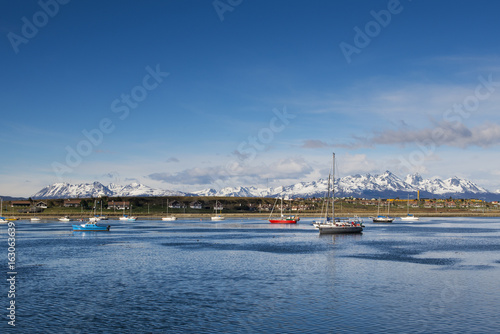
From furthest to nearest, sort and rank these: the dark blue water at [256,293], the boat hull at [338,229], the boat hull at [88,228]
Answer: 1. the boat hull at [88,228]
2. the boat hull at [338,229]
3. the dark blue water at [256,293]

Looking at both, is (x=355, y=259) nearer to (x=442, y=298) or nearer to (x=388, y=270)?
(x=388, y=270)

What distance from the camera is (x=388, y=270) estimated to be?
54625 mm

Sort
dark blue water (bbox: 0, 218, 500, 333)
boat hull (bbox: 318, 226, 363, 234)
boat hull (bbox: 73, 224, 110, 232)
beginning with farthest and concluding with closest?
boat hull (bbox: 73, 224, 110, 232) < boat hull (bbox: 318, 226, 363, 234) < dark blue water (bbox: 0, 218, 500, 333)

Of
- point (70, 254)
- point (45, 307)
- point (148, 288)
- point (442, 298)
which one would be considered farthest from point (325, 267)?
point (70, 254)

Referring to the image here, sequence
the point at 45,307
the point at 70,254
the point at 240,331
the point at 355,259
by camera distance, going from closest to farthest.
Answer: the point at 240,331 → the point at 45,307 → the point at 355,259 → the point at 70,254

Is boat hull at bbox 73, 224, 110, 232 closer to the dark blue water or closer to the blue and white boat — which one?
the blue and white boat

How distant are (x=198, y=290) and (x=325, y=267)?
20801mm

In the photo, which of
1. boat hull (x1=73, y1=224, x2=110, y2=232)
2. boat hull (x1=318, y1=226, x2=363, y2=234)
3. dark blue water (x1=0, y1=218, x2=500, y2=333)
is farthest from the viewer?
boat hull (x1=73, y1=224, x2=110, y2=232)

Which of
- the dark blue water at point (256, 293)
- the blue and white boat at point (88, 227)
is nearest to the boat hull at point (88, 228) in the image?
the blue and white boat at point (88, 227)

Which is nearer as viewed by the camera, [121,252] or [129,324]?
[129,324]

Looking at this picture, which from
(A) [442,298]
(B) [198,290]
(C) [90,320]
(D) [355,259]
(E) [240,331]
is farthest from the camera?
(D) [355,259]

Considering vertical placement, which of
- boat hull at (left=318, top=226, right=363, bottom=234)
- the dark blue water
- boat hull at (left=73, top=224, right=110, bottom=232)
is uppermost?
boat hull at (left=318, top=226, right=363, bottom=234)

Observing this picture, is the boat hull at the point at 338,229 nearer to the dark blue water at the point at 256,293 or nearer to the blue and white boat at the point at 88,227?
the dark blue water at the point at 256,293

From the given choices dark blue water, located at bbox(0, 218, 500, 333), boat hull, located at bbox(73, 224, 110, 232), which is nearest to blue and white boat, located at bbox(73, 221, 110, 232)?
boat hull, located at bbox(73, 224, 110, 232)
